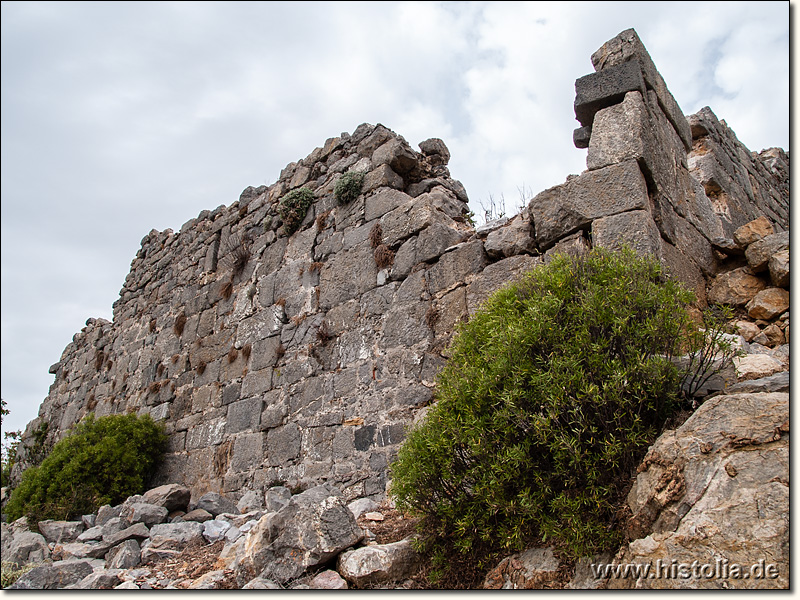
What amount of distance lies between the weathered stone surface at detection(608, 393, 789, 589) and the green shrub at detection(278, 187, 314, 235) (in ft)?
17.9

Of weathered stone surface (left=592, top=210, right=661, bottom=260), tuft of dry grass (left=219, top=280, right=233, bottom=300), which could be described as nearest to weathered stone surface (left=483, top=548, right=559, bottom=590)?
weathered stone surface (left=592, top=210, right=661, bottom=260)

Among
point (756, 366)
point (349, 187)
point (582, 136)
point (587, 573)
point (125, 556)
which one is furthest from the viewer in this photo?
point (349, 187)

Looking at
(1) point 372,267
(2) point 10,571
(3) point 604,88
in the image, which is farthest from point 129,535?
(3) point 604,88

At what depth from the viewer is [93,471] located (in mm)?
6809

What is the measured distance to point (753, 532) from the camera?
1.97 metres

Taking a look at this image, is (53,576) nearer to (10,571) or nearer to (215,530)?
(10,571)

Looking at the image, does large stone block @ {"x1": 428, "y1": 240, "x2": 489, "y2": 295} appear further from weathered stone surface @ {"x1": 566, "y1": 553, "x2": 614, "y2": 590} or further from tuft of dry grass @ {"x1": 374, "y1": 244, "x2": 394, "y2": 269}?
weathered stone surface @ {"x1": 566, "y1": 553, "x2": 614, "y2": 590}

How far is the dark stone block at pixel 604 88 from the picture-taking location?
4.64 m

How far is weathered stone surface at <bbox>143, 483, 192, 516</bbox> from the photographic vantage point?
569cm

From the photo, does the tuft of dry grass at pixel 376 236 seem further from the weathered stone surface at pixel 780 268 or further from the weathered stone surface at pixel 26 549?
the weathered stone surface at pixel 26 549

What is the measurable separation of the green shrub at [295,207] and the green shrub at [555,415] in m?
4.39

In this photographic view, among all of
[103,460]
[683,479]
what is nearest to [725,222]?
[683,479]

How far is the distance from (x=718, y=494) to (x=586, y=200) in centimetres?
259

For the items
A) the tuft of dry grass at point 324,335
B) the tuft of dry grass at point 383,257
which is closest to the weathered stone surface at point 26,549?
the tuft of dry grass at point 324,335
